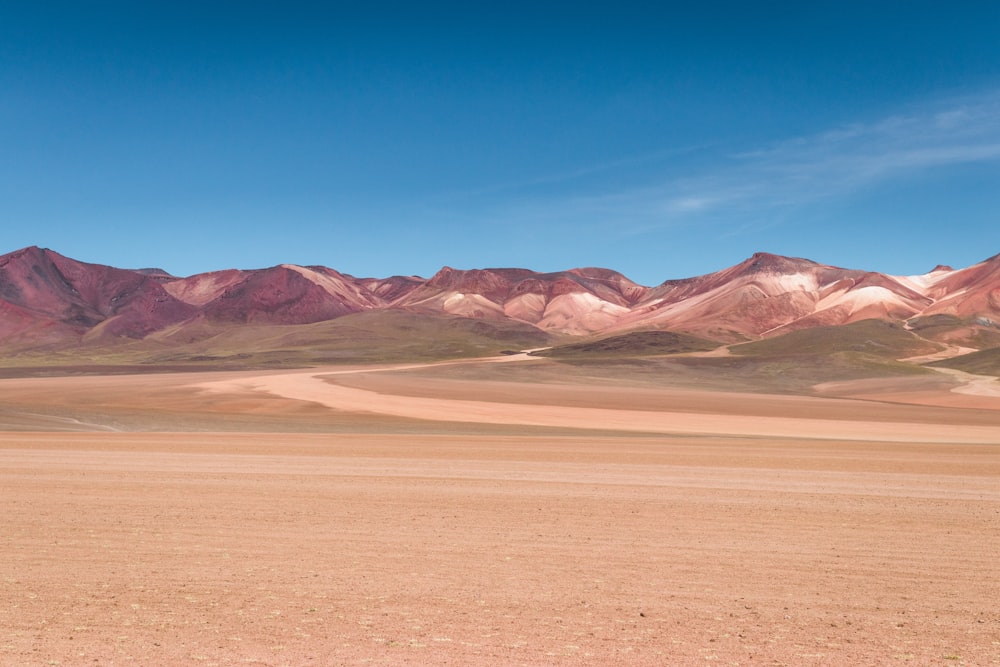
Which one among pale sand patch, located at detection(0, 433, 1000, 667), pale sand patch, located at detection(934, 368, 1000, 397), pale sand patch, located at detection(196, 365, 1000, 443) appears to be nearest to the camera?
pale sand patch, located at detection(0, 433, 1000, 667)

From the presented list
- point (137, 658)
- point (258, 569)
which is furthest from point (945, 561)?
point (137, 658)

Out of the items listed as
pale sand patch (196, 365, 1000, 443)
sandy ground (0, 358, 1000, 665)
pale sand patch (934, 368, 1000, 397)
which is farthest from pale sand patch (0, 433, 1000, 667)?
pale sand patch (934, 368, 1000, 397)

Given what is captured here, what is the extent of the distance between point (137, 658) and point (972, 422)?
1797 inches

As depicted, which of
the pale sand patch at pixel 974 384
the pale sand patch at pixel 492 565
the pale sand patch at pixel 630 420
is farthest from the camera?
the pale sand patch at pixel 974 384

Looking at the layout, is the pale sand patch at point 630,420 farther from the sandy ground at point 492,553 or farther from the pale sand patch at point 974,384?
the pale sand patch at point 974,384

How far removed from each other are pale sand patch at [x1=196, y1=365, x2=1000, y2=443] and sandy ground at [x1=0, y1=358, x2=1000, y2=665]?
882 centimetres

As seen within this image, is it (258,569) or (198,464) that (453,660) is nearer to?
(258,569)

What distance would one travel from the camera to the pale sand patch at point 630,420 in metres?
36.9

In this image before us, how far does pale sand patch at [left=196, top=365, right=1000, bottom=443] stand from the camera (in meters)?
36.9

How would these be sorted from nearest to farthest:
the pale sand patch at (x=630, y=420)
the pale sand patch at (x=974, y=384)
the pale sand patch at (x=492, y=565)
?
the pale sand patch at (x=492, y=565), the pale sand patch at (x=630, y=420), the pale sand patch at (x=974, y=384)

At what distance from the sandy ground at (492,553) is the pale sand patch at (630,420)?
28.9 ft

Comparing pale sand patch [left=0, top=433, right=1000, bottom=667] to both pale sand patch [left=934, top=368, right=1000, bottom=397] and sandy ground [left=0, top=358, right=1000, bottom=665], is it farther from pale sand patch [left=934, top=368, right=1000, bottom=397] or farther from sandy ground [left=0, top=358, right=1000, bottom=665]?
pale sand patch [left=934, top=368, right=1000, bottom=397]

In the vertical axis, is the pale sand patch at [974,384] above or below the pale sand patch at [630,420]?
above

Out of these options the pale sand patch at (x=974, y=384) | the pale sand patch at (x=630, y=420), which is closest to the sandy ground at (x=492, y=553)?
the pale sand patch at (x=630, y=420)
